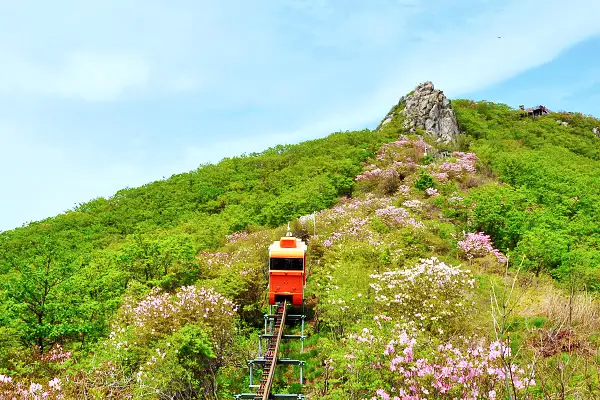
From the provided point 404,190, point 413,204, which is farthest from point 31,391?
point 404,190

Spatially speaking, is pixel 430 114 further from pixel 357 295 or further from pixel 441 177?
pixel 357 295

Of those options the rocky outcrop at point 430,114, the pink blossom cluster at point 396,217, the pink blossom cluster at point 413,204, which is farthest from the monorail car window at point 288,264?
the rocky outcrop at point 430,114

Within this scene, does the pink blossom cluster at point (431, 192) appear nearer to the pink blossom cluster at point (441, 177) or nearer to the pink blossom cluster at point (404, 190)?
the pink blossom cluster at point (404, 190)

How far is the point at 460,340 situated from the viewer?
31.3 ft

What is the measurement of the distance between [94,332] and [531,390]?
1454 centimetres

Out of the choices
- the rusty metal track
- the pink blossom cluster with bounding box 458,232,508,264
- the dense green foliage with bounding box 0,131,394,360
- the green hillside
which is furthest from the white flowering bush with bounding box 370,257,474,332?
the dense green foliage with bounding box 0,131,394,360

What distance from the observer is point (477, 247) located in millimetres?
21719

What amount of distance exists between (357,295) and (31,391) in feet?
29.3

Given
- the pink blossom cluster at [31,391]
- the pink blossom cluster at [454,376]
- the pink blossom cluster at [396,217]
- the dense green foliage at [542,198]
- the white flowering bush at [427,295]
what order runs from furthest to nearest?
1. the pink blossom cluster at [396,217]
2. the dense green foliage at [542,198]
3. the white flowering bush at [427,295]
4. the pink blossom cluster at [31,391]
5. the pink blossom cluster at [454,376]

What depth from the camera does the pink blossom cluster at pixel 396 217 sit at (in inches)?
899

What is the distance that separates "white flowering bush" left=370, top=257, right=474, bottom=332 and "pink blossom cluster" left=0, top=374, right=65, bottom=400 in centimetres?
776

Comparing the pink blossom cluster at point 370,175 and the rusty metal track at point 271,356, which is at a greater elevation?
the pink blossom cluster at point 370,175

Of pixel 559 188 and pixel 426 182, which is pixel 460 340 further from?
pixel 559 188

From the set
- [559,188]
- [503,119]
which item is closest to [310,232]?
[559,188]
